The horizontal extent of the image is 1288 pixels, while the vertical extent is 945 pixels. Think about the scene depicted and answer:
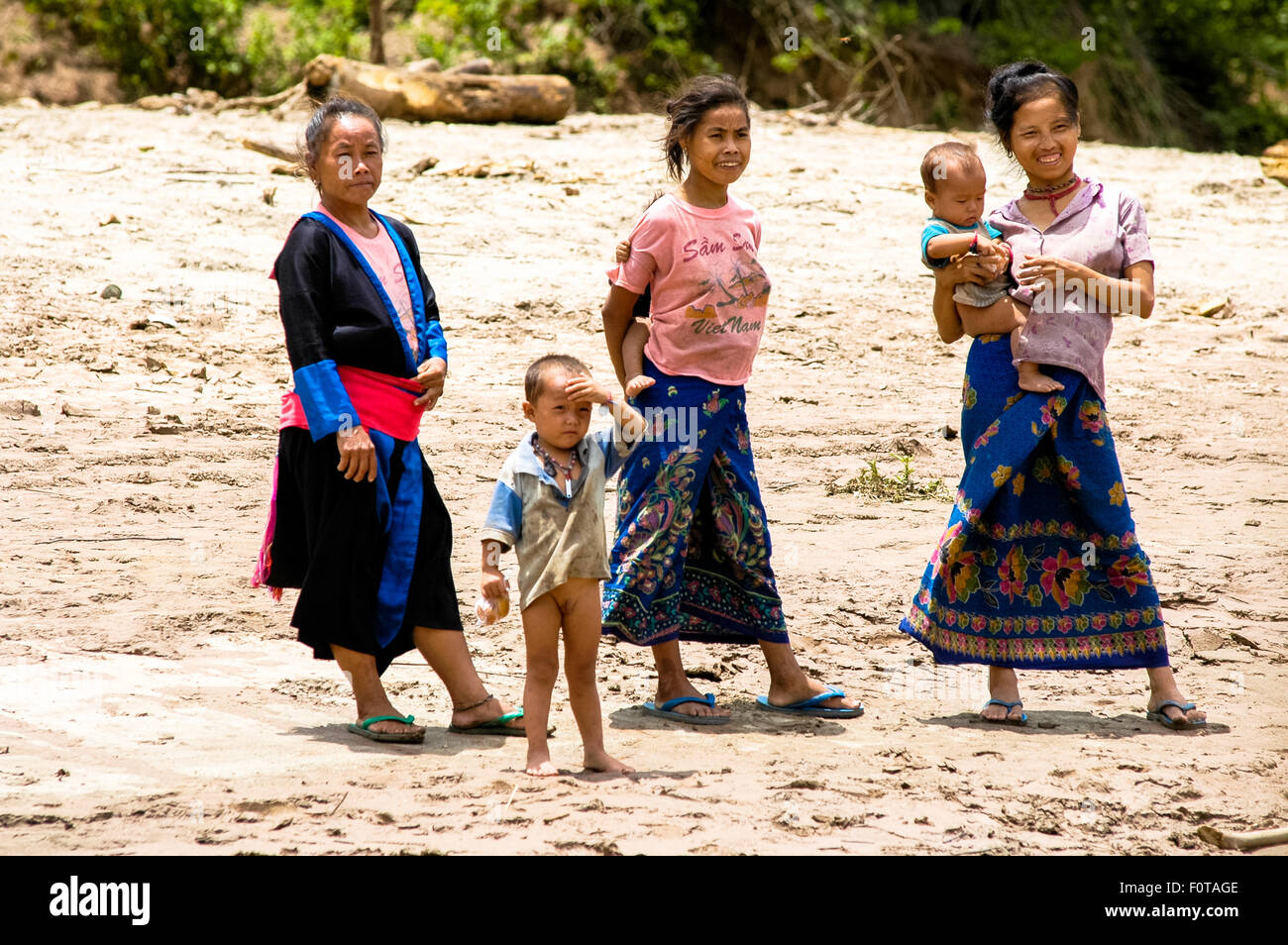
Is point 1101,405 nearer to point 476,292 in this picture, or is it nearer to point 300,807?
point 300,807

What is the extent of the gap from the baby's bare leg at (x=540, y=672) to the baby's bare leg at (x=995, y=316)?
1.45 metres

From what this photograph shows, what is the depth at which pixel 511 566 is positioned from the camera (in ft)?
17.5

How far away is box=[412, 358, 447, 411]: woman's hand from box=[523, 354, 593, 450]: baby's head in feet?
1.47

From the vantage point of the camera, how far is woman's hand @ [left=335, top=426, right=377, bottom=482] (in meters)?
3.63

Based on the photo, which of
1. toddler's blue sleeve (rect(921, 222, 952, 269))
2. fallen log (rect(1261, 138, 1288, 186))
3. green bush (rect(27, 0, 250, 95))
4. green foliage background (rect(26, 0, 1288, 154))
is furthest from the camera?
green foliage background (rect(26, 0, 1288, 154))

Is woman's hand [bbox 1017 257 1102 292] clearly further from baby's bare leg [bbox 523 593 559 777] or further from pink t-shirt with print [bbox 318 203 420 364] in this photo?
pink t-shirt with print [bbox 318 203 420 364]

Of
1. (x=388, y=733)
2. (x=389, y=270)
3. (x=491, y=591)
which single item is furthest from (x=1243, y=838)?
(x=389, y=270)

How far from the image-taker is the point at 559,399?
3453 millimetres

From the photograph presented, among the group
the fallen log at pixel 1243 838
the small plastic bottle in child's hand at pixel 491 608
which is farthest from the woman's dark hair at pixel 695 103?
the fallen log at pixel 1243 838

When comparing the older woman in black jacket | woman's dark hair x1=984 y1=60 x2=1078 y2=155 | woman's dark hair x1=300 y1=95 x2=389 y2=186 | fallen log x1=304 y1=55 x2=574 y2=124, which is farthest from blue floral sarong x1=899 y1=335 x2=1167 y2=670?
fallen log x1=304 y1=55 x2=574 y2=124

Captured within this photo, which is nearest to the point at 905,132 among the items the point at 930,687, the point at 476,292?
the point at 476,292

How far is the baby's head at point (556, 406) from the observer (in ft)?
11.3

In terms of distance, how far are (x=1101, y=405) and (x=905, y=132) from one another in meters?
10.2

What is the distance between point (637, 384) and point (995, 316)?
102 centimetres
